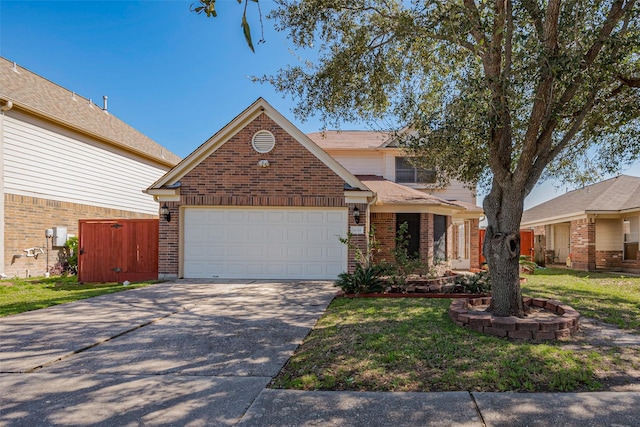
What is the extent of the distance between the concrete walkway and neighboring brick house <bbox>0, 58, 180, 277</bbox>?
763cm

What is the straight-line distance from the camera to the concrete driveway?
10.5 ft

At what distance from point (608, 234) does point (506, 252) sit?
584 inches

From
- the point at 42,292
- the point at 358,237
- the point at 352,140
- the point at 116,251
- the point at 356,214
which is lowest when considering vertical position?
the point at 42,292

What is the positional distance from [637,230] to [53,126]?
2372 cm

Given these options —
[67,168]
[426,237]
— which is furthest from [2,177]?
[426,237]

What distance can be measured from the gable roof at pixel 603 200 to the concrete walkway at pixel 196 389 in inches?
618

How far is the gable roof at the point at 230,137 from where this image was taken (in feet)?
37.4

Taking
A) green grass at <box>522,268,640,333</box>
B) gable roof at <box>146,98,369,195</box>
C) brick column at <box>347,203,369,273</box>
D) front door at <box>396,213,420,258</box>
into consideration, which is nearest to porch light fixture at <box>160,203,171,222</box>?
gable roof at <box>146,98,369,195</box>

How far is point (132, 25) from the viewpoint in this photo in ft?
39.7

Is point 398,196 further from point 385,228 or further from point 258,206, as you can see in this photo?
point 258,206

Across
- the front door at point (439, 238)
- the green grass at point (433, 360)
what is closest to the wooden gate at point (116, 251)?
the green grass at point (433, 360)

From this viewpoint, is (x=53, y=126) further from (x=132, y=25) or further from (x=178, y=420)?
(x=178, y=420)

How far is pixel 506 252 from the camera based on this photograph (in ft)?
18.8

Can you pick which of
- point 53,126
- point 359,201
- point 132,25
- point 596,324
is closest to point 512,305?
point 596,324
